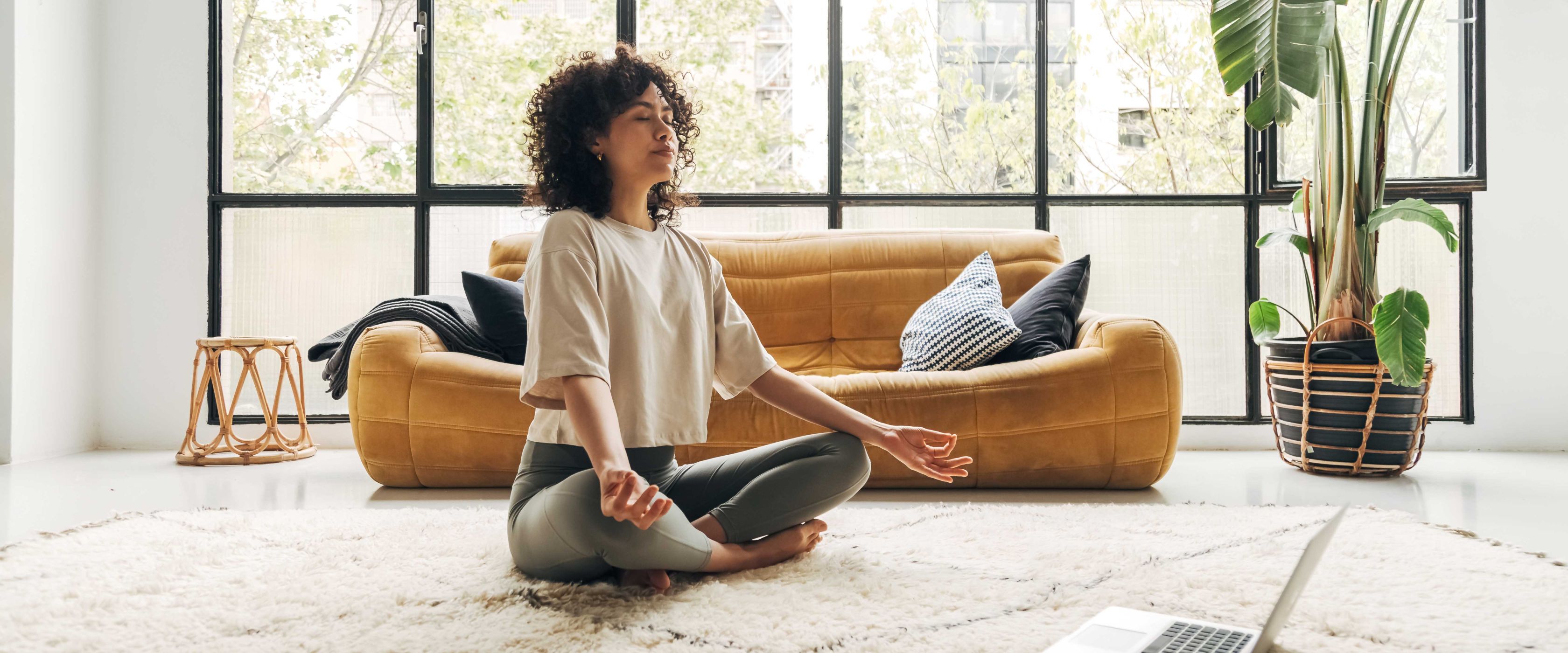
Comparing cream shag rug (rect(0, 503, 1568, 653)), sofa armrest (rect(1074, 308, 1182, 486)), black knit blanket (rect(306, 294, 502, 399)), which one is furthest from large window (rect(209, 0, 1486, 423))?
cream shag rug (rect(0, 503, 1568, 653))

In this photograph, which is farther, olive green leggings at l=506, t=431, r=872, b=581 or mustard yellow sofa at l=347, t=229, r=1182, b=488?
mustard yellow sofa at l=347, t=229, r=1182, b=488

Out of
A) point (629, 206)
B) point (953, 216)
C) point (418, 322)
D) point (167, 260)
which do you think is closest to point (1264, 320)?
point (953, 216)

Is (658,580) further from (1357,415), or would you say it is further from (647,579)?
(1357,415)

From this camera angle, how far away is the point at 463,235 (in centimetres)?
386

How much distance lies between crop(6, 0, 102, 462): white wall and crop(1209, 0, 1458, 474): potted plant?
4.22 meters

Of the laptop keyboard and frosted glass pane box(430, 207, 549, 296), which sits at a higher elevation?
frosted glass pane box(430, 207, 549, 296)

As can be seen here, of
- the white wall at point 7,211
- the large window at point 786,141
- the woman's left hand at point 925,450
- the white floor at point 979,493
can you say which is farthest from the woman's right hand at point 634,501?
the white wall at point 7,211

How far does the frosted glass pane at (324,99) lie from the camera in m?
3.87

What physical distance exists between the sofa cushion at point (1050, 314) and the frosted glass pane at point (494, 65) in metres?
2.11

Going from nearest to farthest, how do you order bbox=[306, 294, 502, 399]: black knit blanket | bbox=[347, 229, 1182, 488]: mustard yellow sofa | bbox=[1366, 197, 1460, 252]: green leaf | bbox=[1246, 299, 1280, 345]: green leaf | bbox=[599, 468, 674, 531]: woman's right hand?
bbox=[599, 468, 674, 531]: woman's right hand → bbox=[347, 229, 1182, 488]: mustard yellow sofa → bbox=[306, 294, 502, 399]: black knit blanket → bbox=[1366, 197, 1460, 252]: green leaf → bbox=[1246, 299, 1280, 345]: green leaf

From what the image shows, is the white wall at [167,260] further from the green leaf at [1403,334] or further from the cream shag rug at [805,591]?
the cream shag rug at [805,591]

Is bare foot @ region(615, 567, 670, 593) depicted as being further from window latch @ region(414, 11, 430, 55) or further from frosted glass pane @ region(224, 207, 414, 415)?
window latch @ region(414, 11, 430, 55)

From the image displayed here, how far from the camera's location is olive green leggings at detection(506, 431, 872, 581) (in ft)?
4.55

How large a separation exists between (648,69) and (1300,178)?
320cm
